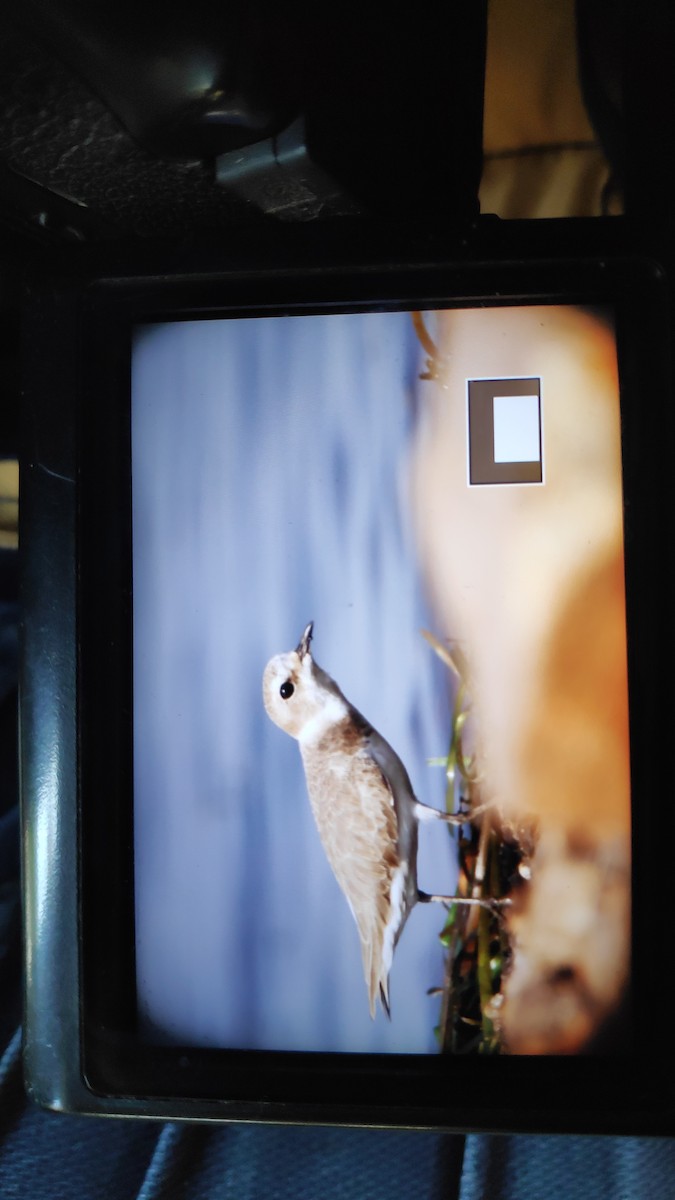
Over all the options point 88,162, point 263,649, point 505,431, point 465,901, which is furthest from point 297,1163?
point 88,162

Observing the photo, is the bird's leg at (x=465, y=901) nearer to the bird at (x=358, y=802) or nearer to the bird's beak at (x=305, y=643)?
the bird at (x=358, y=802)

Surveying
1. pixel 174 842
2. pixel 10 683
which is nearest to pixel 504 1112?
pixel 174 842

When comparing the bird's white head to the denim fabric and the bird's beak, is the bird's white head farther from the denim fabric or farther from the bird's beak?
the denim fabric

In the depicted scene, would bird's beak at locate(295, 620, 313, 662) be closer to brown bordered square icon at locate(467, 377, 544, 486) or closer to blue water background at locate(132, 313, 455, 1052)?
blue water background at locate(132, 313, 455, 1052)
